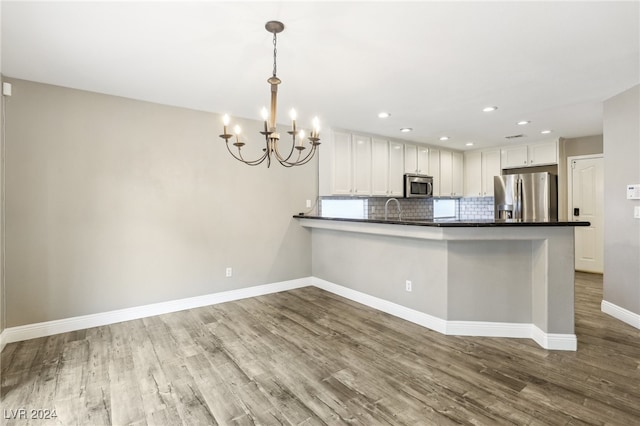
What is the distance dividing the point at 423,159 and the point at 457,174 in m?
1.16

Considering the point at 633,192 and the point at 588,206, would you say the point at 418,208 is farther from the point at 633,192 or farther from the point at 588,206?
the point at 633,192

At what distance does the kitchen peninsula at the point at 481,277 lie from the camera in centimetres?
260

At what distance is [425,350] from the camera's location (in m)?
2.60

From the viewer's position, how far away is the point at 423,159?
5973mm

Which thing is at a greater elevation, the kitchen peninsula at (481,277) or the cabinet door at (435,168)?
the cabinet door at (435,168)

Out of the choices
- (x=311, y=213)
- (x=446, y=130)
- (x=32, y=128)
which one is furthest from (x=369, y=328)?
(x=32, y=128)

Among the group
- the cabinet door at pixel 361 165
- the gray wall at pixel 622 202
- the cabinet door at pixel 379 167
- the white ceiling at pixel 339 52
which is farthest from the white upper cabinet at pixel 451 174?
the gray wall at pixel 622 202

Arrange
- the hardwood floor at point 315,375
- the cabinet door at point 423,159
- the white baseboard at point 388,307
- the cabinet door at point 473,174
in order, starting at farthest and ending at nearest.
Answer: the cabinet door at point 473,174 < the cabinet door at point 423,159 < the white baseboard at point 388,307 < the hardwood floor at point 315,375

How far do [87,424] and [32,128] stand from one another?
2.63 m

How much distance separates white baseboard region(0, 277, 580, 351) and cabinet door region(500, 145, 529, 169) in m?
3.41

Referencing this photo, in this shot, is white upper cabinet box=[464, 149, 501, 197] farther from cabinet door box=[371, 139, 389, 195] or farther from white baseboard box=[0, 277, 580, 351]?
white baseboard box=[0, 277, 580, 351]

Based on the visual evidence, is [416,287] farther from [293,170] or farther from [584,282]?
[584,282]

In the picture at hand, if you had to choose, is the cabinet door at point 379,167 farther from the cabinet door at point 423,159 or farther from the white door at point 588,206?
the white door at point 588,206

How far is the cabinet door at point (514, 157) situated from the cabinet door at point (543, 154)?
9 centimetres
